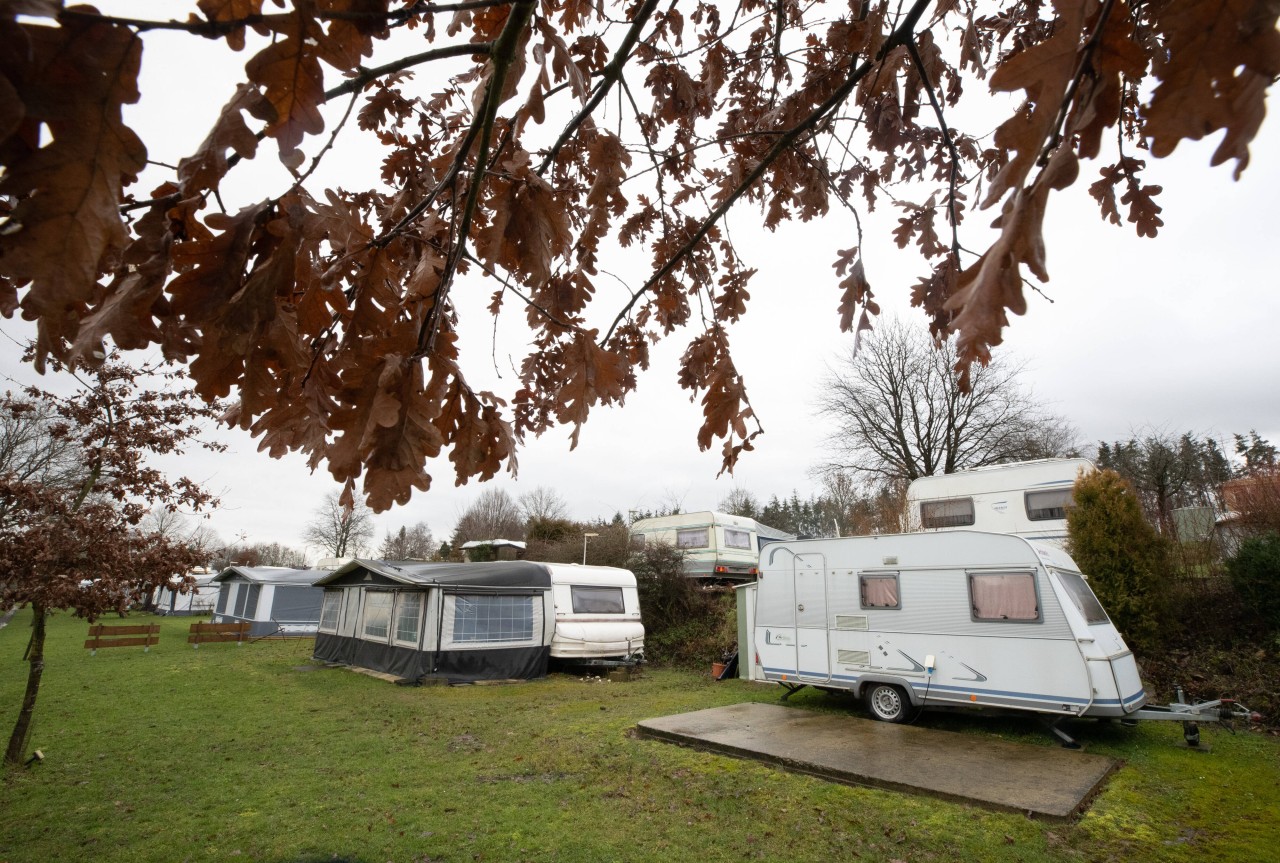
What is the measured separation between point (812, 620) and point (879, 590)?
1083mm

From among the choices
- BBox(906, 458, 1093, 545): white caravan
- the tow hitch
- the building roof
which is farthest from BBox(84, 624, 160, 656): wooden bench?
the tow hitch

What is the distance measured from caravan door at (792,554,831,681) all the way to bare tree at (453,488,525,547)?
28.9m

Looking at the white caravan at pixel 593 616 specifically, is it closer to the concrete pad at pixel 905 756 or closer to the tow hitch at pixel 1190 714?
the concrete pad at pixel 905 756

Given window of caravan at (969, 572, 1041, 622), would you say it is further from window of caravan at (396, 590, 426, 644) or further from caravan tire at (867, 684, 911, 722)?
window of caravan at (396, 590, 426, 644)

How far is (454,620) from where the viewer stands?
38.9 ft

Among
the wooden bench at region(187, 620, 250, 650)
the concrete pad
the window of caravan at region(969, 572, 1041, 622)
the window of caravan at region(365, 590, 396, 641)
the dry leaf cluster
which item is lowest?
the wooden bench at region(187, 620, 250, 650)

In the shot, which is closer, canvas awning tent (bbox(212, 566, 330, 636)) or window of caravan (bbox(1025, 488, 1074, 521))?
window of caravan (bbox(1025, 488, 1074, 521))

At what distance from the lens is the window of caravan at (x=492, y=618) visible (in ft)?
39.3

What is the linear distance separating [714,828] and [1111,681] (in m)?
4.79

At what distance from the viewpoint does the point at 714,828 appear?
15.3 feet

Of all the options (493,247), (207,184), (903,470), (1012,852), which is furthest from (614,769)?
(903,470)

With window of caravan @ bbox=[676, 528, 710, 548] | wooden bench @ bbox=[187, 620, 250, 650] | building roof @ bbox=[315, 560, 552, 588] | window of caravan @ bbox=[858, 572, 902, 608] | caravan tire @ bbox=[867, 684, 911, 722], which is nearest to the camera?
caravan tire @ bbox=[867, 684, 911, 722]

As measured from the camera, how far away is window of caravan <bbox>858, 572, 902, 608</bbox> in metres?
8.06

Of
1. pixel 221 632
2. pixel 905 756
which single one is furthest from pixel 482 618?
pixel 221 632
